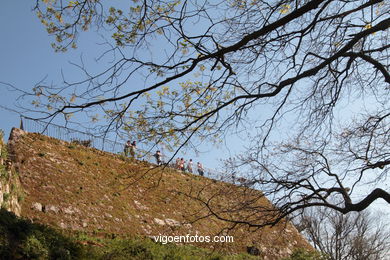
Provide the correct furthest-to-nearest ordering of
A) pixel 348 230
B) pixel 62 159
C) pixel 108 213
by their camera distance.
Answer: pixel 348 230
pixel 62 159
pixel 108 213

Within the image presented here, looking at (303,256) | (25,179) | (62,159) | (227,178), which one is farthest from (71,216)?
(303,256)

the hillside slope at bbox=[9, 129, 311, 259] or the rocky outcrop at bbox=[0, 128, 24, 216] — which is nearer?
the rocky outcrop at bbox=[0, 128, 24, 216]

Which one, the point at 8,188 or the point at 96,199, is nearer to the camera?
the point at 8,188

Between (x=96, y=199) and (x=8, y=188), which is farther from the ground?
(x=96, y=199)

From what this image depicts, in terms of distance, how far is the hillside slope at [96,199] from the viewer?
1262cm

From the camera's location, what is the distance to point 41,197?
1266 centimetres

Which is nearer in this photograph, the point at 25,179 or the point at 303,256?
the point at 25,179

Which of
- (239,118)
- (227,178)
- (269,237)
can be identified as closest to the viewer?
(239,118)

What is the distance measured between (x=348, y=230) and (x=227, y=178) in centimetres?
2115

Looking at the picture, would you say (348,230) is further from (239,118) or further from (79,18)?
(79,18)

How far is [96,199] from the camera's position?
1483cm

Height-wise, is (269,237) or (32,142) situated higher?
(32,142)

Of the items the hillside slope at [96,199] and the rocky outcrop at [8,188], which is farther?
the hillside slope at [96,199]

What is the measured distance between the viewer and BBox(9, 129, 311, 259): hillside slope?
12.6m
